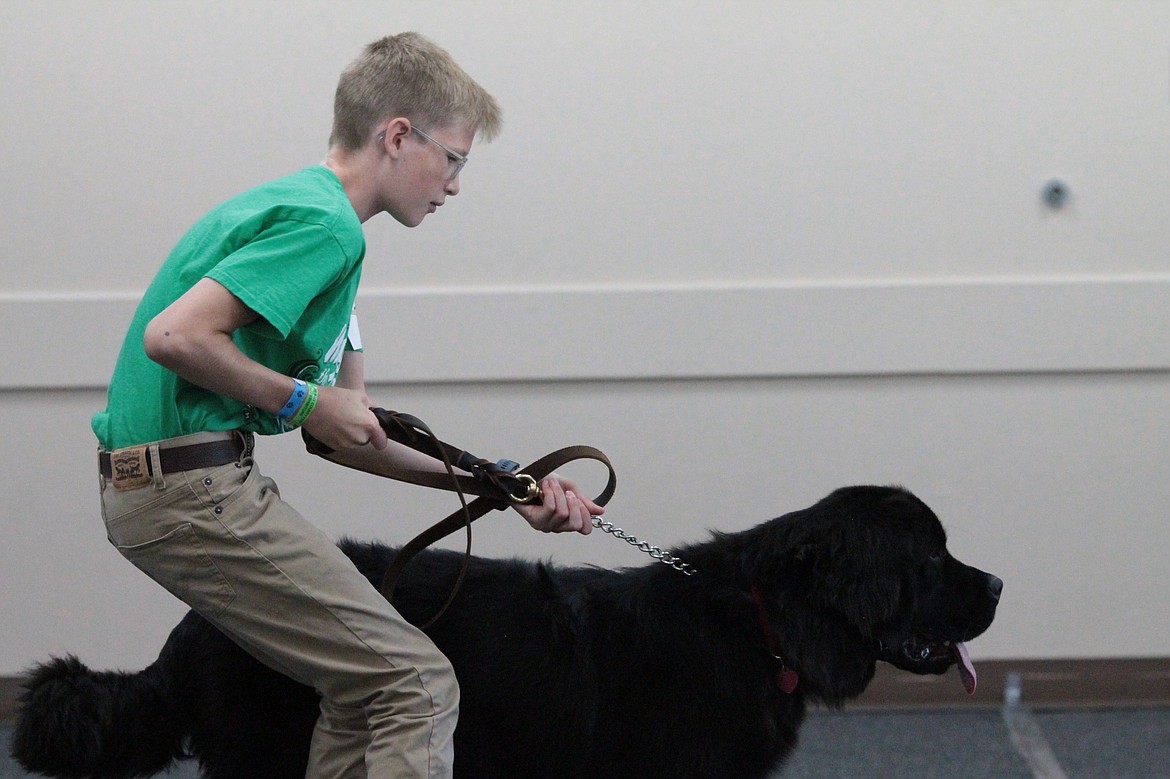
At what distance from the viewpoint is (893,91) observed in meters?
3.74

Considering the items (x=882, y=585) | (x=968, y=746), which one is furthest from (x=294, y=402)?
(x=968, y=746)

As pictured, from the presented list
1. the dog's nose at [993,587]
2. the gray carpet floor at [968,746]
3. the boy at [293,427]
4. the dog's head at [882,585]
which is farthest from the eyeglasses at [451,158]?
the gray carpet floor at [968,746]

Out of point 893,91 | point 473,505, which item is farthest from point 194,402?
point 893,91

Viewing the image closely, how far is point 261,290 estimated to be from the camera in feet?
5.85

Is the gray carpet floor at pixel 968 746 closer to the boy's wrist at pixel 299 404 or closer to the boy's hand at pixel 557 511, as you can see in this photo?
the boy's hand at pixel 557 511

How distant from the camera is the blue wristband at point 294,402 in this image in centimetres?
187

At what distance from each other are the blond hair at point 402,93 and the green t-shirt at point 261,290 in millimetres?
139

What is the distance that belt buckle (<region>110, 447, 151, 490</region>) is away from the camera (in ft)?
6.23

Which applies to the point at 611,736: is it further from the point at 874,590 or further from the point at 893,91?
the point at 893,91

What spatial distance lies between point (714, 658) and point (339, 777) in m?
0.84

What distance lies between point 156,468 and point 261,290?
391 mm

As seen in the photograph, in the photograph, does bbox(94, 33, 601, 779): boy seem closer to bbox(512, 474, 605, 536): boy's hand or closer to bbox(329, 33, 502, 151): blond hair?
bbox(329, 33, 502, 151): blond hair

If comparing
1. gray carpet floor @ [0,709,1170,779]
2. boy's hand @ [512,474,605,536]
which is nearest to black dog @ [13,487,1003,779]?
boy's hand @ [512,474,605,536]

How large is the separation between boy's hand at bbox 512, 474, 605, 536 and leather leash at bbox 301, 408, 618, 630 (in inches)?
0.8
